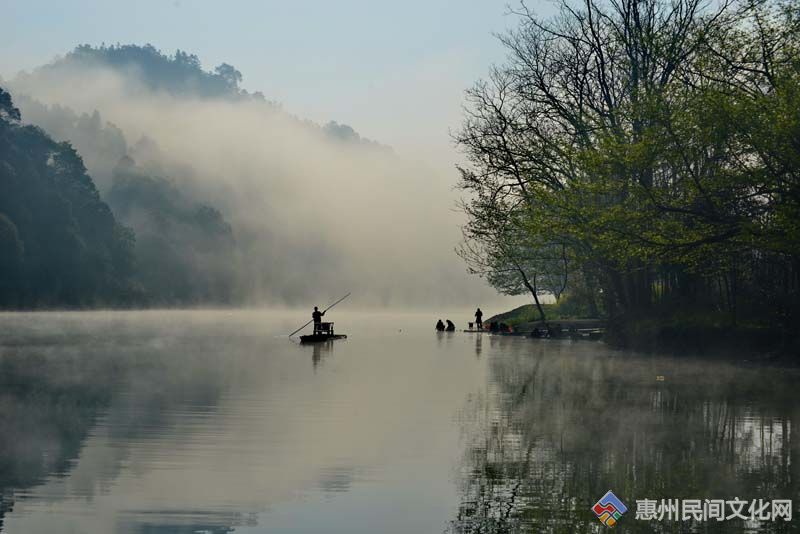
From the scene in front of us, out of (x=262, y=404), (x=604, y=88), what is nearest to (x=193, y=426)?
(x=262, y=404)

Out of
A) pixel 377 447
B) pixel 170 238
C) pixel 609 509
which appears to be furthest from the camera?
pixel 170 238

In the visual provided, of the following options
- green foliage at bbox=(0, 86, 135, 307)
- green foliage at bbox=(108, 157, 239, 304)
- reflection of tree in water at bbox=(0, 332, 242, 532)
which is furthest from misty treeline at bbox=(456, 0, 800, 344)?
green foliage at bbox=(108, 157, 239, 304)

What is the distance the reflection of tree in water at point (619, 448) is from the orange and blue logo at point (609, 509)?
0.38 ft

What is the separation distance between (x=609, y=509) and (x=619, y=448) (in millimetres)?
5321

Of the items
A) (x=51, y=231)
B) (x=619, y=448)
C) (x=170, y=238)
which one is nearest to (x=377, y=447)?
(x=619, y=448)

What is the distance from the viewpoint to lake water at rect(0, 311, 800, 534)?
1269cm

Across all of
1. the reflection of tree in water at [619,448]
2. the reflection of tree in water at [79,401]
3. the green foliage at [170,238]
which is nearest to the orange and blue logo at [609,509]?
the reflection of tree in water at [619,448]

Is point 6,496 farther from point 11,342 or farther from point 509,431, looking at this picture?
point 11,342

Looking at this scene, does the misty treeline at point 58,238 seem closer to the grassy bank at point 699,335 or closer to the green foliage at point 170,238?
the green foliage at point 170,238

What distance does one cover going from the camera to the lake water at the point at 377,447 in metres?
12.7

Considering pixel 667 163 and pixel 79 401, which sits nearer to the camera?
pixel 79 401

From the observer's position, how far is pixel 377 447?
18.5m

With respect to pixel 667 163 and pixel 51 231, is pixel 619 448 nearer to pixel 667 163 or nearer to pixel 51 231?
pixel 667 163

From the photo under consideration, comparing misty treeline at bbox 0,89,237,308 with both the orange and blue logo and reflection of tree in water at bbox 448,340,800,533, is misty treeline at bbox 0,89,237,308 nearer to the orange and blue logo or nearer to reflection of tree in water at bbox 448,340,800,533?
reflection of tree in water at bbox 448,340,800,533
